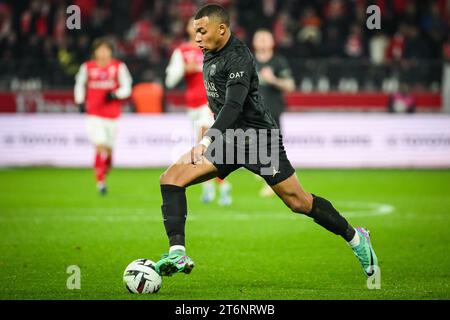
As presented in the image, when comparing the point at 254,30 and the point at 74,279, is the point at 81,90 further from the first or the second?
the point at 254,30

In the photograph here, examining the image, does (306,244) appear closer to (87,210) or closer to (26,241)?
(26,241)

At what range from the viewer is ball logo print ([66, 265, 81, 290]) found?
25.1 ft

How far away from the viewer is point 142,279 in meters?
7.36

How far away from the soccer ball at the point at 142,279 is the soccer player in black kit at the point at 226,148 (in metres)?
0.07

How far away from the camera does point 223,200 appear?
576 inches

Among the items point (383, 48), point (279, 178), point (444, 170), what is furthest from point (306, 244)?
point (383, 48)

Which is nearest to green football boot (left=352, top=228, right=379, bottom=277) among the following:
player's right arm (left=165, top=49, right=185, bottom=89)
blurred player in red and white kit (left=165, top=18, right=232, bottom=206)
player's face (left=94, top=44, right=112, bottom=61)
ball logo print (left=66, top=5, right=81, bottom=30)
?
blurred player in red and white kit (left=165, top=18, right=232, bottom=206)

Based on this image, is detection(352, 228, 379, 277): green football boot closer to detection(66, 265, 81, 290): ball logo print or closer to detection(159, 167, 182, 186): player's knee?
detection(159, 167, 182, 186): player's knee

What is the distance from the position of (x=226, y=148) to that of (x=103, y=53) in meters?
8.83

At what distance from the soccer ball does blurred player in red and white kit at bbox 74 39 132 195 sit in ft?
28.7

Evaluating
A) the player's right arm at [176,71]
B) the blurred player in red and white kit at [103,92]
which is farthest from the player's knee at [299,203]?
the blurred player in red and white kit at [103,92]

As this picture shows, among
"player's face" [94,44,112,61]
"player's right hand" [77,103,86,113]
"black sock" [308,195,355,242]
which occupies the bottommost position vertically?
"black sock" [308,195,355,242]

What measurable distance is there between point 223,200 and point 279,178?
6.85 metres

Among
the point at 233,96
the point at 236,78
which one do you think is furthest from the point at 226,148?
the point at 236,78
